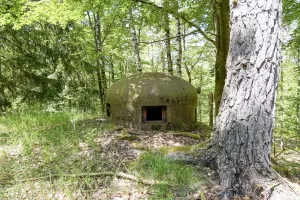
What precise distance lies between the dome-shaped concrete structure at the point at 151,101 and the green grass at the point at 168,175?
3.12 m

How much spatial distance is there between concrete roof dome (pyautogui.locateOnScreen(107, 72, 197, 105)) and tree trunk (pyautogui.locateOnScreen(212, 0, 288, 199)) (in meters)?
4.05

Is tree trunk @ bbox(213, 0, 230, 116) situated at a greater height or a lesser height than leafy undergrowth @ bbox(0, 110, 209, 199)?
greater

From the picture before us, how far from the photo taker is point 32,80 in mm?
9156

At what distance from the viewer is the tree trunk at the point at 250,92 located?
273cm

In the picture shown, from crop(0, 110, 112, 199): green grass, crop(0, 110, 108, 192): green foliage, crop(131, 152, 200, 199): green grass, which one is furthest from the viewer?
crop(0, 110, 108, 192): green foliage

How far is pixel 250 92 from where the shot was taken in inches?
110

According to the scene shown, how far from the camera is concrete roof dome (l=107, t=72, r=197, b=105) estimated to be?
22.9ft

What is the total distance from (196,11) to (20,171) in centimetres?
655

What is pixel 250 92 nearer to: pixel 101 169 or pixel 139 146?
pixel 101 169

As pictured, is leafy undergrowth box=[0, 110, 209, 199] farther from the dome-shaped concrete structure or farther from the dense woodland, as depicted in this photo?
the dense woodland

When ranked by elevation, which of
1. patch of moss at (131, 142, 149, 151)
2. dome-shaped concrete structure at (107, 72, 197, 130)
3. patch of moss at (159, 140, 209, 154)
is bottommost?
patch of moss at (131, 142, 149, 151)

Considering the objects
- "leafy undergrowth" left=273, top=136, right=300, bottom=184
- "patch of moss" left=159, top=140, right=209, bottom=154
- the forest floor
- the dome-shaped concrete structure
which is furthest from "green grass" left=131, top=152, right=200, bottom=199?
the dome-shaped concrete structure

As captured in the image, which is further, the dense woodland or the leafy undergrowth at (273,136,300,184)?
the dense woodland

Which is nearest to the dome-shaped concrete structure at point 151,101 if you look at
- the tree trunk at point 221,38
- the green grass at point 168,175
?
the tree trunk at point 221,38
